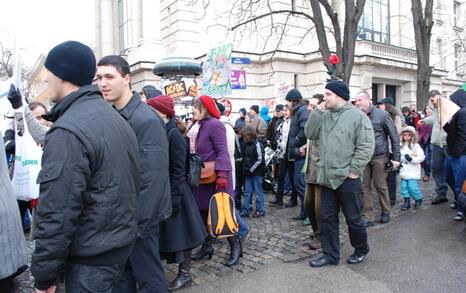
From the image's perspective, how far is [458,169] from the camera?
652 centimetres

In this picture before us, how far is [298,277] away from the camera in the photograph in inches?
172

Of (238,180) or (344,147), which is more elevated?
(344,147)

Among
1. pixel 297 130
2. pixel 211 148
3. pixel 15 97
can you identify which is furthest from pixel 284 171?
pixel 15 97

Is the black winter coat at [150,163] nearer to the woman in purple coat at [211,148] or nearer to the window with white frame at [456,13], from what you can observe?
the woman in purple coat at [211,148]

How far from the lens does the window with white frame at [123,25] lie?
25.4 meters

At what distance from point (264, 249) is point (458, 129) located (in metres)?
3.56

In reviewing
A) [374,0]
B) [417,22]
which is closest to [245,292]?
[417,22]

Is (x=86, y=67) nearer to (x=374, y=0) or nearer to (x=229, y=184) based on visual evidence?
(x=229, y=184)

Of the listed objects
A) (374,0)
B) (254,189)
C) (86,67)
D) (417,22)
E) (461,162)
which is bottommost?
(254,189)

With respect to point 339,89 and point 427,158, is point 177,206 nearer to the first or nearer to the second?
point 339,89

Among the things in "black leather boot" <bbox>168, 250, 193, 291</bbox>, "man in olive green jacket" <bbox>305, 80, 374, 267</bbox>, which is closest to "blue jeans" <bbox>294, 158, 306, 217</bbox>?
"man in olive green jacket" <bbox>305, 80, 374, 267</bbox>

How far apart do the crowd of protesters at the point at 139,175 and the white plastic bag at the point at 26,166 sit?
14cm

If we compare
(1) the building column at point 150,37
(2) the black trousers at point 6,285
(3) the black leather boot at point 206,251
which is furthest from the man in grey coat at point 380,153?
(1) the building column at point 150,37

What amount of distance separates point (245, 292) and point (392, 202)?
16.3 feet
